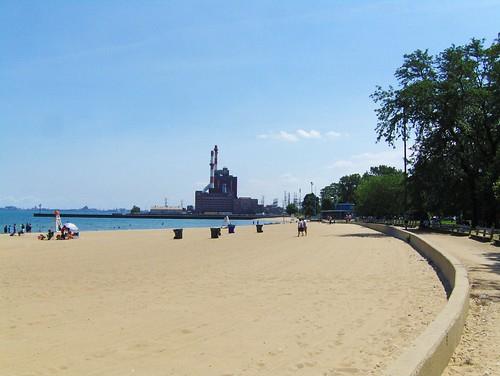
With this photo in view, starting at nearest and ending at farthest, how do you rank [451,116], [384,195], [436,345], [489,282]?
[436,345] → [489,282] → [451,116] → [384,195]

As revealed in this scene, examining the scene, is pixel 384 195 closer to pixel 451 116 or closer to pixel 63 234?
pixel 451 116

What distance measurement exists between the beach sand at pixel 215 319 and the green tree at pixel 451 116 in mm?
27901

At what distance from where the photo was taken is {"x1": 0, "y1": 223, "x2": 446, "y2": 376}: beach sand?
662 cm

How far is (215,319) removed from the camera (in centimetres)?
939

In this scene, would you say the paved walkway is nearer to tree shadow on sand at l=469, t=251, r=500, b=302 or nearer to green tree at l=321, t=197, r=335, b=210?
tree shadow on sand at l=469, t=251, r=500, b=302

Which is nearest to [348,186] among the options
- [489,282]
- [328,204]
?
[328,204]

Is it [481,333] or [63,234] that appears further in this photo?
[63,234]

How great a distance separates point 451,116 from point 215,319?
3758cm

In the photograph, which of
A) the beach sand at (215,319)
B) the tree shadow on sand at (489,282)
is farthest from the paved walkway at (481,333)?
the beach sand at (215,319)

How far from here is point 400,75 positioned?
4531 cm

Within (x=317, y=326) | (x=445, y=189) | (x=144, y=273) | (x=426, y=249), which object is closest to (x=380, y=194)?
(x=445, y=189)

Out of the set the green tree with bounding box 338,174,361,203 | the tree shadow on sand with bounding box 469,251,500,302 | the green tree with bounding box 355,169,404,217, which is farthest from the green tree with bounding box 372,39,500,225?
the green tree with bounding box 338,174,361,203

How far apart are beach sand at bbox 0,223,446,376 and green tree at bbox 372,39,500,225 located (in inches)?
1098

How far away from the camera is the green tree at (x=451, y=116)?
4216 cm
